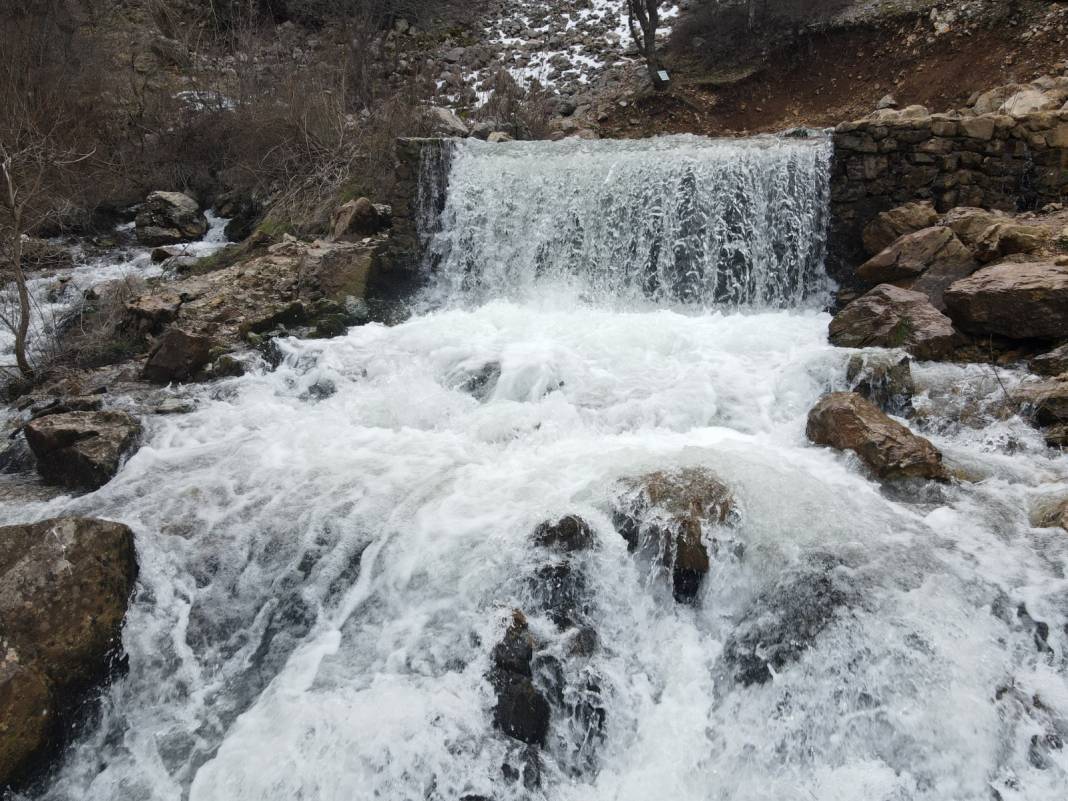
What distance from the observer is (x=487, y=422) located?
509 cm

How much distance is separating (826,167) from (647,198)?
1.91 m

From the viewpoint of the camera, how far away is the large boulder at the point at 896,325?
5.38 meters

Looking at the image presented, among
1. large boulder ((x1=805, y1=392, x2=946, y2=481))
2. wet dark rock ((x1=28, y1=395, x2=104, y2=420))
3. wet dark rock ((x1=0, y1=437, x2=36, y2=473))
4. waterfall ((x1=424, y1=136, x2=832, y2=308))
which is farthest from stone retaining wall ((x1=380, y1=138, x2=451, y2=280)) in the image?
large boulder ((x1=805, y1=392, x2=946, y2=481))

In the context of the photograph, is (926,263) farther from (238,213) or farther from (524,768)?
(238,213)

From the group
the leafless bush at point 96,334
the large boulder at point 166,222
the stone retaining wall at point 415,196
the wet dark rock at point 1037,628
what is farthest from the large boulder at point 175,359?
the wet dark rock at point 1037,628

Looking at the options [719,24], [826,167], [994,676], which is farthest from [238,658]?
[719,24]

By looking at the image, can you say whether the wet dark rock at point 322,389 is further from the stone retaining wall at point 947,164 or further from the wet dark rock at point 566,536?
the stone retaining wall at point 947,164

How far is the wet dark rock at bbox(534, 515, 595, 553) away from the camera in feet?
11.5

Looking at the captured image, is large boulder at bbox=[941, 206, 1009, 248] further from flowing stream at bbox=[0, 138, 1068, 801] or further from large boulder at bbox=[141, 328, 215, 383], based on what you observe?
large boulder at bbox=[141, 328, 215, 383]

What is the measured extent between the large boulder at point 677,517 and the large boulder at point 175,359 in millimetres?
4252

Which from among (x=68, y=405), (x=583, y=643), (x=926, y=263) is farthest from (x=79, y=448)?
(x=926, y=263)

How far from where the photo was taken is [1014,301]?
5.13 meters

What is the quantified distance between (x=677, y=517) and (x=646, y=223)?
197 inches

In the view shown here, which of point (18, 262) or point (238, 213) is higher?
point (238, 213)
